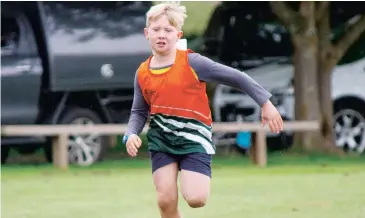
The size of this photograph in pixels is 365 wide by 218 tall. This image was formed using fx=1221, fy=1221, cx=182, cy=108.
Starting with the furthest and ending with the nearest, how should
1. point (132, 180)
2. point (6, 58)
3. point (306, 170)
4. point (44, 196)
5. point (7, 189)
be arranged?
point (6, 58), point (306, 170), point (132, 180), point (7, 189), point (44, 196)

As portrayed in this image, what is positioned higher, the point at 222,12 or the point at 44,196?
the point at 222,12

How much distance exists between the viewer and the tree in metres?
17.8

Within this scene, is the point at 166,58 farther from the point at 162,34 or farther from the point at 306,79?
the point at 306,79

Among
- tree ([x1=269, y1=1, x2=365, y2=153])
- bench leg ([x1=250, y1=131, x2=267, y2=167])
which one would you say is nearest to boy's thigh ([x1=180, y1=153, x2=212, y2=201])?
bench leg ([x1=250, y1=131, x2=267, y2=167])

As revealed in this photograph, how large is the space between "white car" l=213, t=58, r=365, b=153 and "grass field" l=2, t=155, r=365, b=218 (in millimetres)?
1658

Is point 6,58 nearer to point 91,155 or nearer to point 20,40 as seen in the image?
point 20,40

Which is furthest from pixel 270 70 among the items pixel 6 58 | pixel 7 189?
pixel 7 189

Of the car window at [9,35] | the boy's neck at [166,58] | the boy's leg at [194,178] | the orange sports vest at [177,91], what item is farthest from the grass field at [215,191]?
the boy's neck at [166,58]

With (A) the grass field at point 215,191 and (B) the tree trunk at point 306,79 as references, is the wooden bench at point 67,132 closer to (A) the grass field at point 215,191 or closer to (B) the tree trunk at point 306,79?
(A) the grass field at point 215,191

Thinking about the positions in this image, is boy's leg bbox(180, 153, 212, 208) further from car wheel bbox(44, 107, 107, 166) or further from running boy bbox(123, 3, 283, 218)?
car wheel bbox(44, 107, 107, 166)

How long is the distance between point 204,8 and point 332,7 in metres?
1.99

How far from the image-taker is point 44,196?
36.4 feet

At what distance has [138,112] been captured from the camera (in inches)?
275

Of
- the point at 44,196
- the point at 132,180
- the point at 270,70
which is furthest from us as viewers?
the point at 270,70
